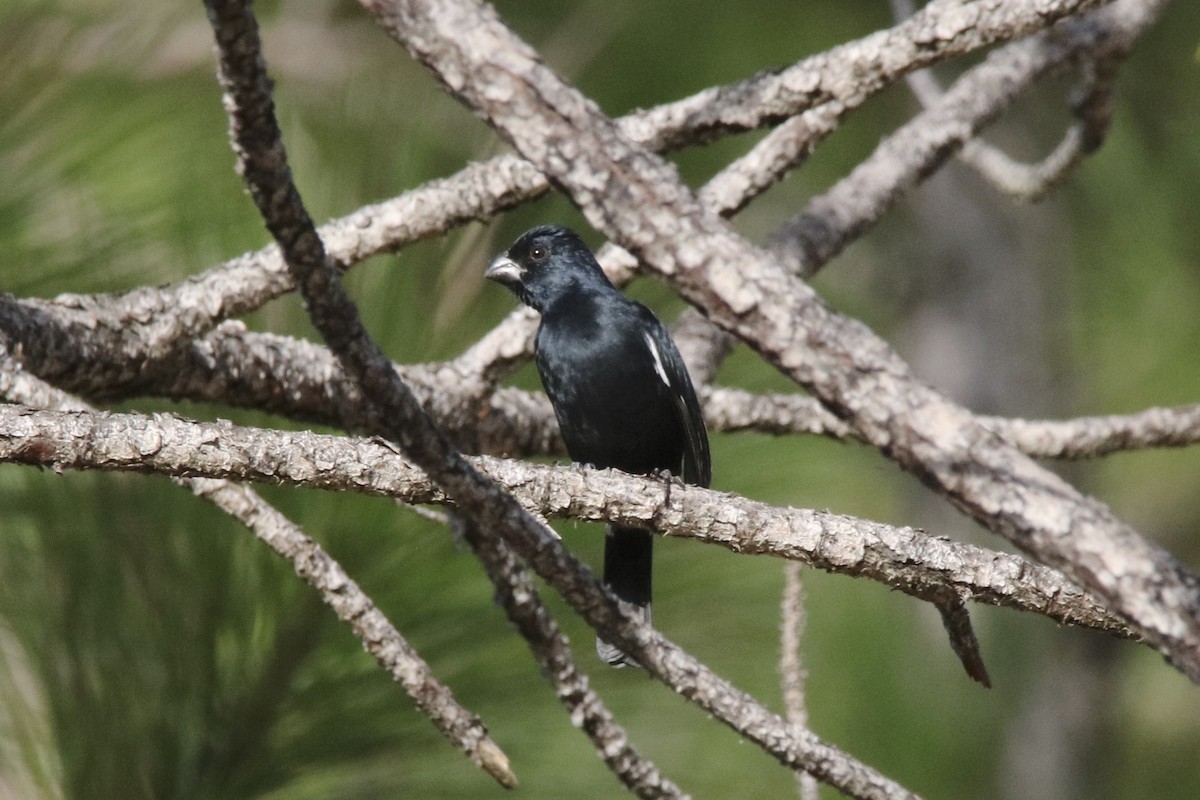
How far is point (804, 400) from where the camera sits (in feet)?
11.6

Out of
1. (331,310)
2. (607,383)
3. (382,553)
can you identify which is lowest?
(331,310)

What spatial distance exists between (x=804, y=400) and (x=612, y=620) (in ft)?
4.91

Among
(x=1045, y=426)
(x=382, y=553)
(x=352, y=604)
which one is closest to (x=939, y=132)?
(x=1045, y=426)

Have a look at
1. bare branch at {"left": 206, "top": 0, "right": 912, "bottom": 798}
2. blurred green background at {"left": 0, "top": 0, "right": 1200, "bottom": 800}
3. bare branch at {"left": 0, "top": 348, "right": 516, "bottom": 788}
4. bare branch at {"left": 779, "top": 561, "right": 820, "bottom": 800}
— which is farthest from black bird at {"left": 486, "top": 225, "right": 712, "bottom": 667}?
bare branch at {"left": 206, "top": 0, "right": 912, "bottom": 798}

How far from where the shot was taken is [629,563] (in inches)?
136

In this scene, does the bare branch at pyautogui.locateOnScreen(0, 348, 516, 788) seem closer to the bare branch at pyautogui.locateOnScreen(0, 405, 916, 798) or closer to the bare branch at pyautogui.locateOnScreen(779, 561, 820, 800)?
the bare branch at pyautogui.locateOnScreen(0, 405, 916, 798)

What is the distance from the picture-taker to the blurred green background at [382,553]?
2473 millimetres

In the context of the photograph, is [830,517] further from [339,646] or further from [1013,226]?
[1013,226]

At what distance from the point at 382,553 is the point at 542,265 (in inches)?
49.1

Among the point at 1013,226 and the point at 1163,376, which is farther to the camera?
the point at 1013,226

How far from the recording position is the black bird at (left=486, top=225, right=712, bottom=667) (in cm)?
354

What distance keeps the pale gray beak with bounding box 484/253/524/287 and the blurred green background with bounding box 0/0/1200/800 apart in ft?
0.17

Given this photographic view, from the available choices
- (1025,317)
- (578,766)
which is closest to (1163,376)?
(1025,317)

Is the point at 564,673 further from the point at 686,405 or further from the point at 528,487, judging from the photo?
the point at 686,405
